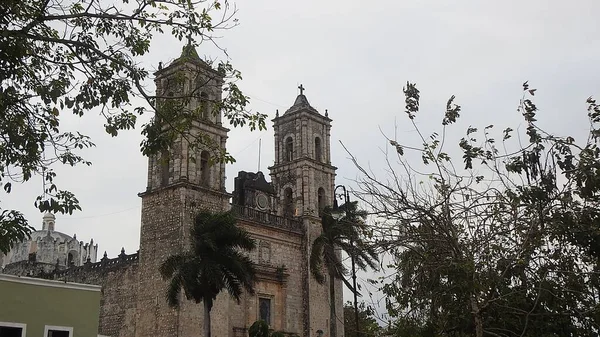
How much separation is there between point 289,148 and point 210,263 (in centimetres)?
1534

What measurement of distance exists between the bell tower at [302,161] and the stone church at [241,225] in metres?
0.05

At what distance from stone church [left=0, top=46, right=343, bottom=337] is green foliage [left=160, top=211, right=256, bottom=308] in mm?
3636

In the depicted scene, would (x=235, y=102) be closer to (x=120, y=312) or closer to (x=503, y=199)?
(x=503, y=199)

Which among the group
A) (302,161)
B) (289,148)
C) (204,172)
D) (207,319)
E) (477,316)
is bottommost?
(477,316)

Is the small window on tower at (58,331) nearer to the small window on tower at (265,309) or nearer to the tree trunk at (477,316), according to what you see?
the tree trunk at (477,316)

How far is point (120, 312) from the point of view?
93.6 ft

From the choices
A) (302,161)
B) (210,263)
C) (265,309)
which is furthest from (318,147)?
(210,263)

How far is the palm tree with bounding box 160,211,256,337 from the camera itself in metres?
20.6

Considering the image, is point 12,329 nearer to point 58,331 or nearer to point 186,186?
point 58,331

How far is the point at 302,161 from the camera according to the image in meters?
34.1

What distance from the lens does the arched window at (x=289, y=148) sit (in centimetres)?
3531

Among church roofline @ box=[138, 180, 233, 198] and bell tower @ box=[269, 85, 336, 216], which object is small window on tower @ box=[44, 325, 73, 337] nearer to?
church roofline @ box=[138, 180, 233, 198]

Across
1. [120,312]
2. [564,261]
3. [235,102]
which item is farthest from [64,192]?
[120,312]

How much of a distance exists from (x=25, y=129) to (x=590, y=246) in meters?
8.74
